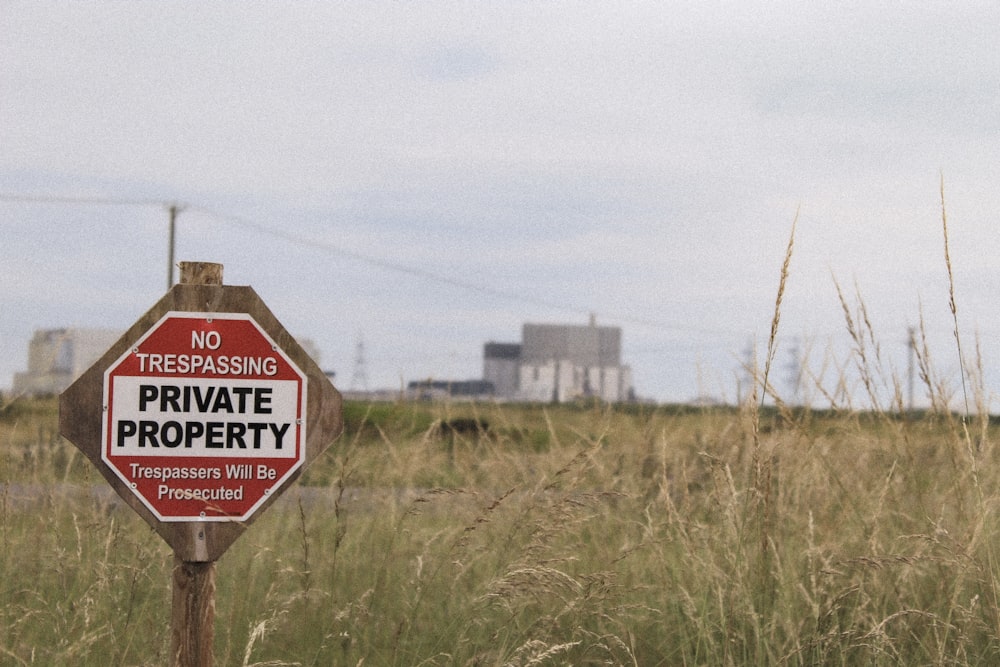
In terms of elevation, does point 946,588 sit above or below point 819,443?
below

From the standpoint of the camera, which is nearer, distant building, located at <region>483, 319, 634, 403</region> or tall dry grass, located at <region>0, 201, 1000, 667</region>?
tall dry grass, located at <region>0, 201, 1000, 667</region>

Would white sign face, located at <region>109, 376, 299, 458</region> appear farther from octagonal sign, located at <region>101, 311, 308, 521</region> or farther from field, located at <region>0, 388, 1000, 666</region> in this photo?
field, located at <region>0, 388, 1000, 666</region>

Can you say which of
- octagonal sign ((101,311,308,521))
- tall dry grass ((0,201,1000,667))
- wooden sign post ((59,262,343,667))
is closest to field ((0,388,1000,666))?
tall dry grass ((0,201,1000,667))

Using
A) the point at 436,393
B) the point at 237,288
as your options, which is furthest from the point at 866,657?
the point at 436,393

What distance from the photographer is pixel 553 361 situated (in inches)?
2790

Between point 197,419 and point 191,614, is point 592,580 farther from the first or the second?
point 197,419

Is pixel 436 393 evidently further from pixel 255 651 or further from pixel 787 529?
pixel 255 651

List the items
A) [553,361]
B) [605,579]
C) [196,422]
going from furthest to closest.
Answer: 1. [553,361]
2. [605,579]
3. [196,422]

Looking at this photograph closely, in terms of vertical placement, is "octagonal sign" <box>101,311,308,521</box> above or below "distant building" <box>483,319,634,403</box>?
below

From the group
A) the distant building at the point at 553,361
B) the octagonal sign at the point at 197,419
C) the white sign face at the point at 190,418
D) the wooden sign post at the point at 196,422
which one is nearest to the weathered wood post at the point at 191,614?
the wooden sign post at the point at 196,422

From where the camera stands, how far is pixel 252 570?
436 cm

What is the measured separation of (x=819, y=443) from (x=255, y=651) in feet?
9.23

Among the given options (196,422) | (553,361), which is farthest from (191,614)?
(553,361)

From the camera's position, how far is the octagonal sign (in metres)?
2.65
